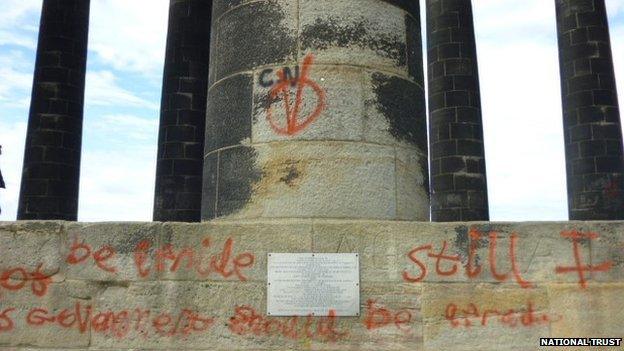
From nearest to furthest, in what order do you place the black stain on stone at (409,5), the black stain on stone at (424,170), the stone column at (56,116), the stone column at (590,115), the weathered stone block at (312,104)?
the weathered stone block at (312,104) → the black stain on stone at (424,170) → the black stain on stone at (409,5) → the stone column at (590,115) → the stone column at (56,116)

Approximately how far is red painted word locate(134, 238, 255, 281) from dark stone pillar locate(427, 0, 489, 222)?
13.9 m

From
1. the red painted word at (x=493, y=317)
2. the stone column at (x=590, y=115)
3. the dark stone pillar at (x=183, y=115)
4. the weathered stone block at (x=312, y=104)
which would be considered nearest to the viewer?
the red painted word at (x=493, y=317)

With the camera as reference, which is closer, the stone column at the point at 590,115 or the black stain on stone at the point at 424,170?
the black stain on stone at the point at 424,170

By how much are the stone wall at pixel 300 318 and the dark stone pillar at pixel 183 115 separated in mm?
12887

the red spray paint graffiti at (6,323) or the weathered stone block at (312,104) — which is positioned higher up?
the weathered stone block at (312,104)

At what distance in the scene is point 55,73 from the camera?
61.5 feet

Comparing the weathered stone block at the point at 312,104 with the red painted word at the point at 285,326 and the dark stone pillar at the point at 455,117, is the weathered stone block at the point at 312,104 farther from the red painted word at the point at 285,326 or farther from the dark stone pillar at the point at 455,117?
the dark stone pillar at the point at 455,117

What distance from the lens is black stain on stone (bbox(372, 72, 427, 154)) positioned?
6.51 m

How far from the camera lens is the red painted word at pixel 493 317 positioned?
17.5 ft

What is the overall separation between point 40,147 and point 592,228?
16512 millimetres

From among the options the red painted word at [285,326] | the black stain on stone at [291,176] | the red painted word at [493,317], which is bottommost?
the red painted word at [285,326]

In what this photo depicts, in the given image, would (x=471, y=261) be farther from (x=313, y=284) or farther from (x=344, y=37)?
(x=344, y=37)

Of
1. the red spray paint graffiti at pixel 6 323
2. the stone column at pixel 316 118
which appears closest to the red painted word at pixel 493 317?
the stone column at pixel 316 118

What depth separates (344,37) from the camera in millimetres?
6535
